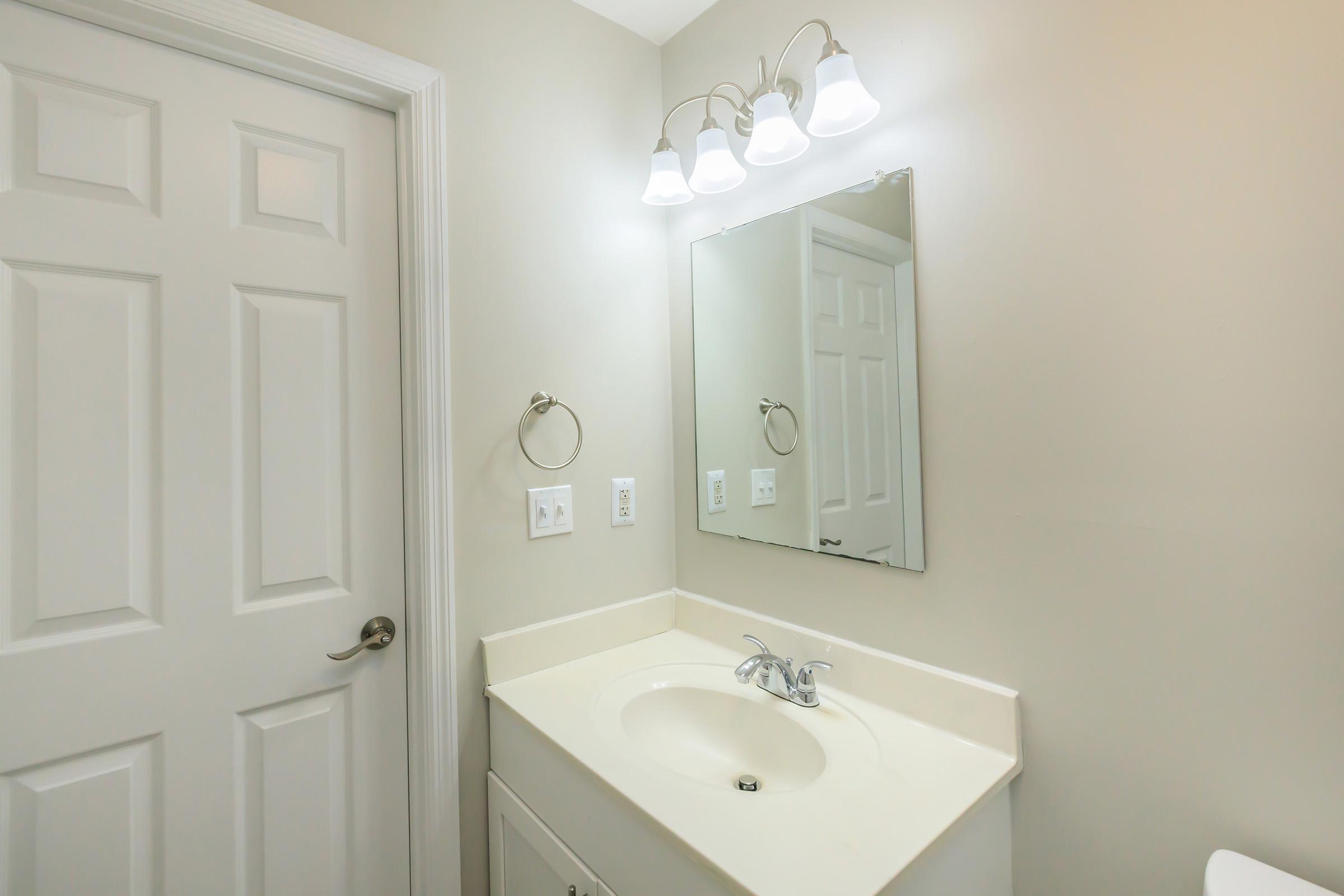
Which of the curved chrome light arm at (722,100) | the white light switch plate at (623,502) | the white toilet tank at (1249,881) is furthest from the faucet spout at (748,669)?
the curved chrome light arm at (722,100)

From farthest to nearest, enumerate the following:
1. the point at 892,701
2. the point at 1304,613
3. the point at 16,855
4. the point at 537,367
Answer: the point at 537,367 → the point at 892,701 → the point at 16,855 → the point at 1304,613

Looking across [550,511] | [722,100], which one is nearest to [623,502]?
[550,511]

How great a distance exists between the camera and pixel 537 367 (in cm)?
134

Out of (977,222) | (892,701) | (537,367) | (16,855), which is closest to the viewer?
(16,855)

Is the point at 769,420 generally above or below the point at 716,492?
above

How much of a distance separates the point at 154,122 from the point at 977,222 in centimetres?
135

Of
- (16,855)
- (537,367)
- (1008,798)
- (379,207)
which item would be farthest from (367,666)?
(1008,798)

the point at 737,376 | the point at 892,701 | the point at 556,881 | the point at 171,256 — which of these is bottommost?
the point at 556,881

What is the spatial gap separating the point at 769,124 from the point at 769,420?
1.95 ft

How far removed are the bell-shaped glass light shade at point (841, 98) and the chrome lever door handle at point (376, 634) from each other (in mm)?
1252

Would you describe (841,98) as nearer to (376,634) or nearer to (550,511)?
(550,511)

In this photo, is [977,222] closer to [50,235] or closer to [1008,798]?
[1008,798]

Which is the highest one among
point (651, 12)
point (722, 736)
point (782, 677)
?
point (651, 12)

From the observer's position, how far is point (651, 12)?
1446mm
